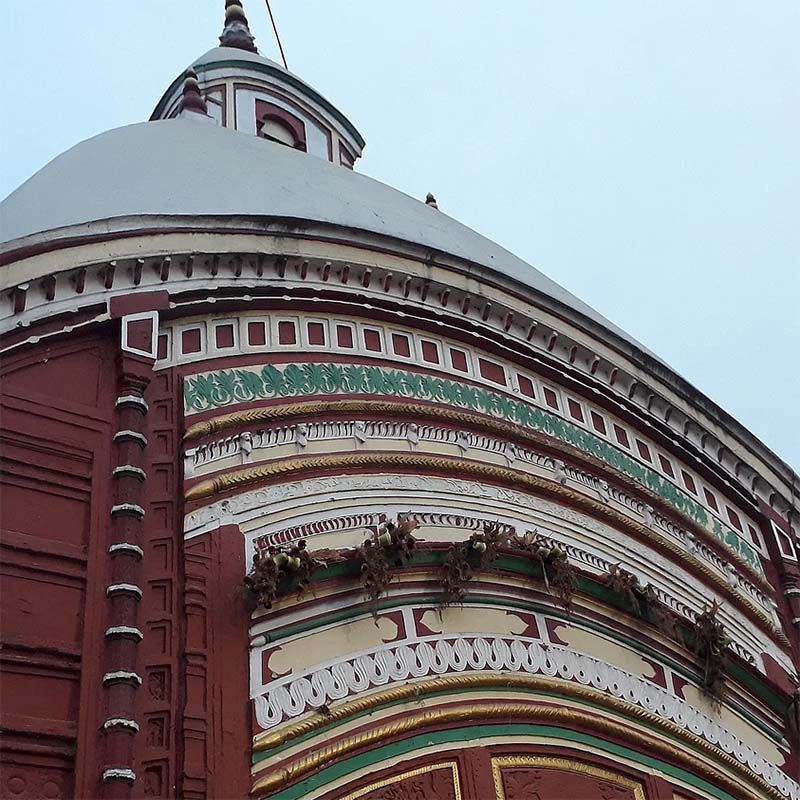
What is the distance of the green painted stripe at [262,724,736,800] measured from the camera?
5469 mm

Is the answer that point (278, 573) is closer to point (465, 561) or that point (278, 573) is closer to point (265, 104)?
point (465, 561)

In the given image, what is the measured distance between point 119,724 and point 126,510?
3.64ft

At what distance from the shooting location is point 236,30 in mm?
17281

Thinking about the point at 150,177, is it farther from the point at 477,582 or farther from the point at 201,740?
the point at 201,740

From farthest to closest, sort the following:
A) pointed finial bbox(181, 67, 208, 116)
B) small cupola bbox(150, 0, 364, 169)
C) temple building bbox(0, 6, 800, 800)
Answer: small cupola bbox(150, 0, 364, 169), pointed finial bbox(181, 67, 208, 116), temple building bbox(0, 6, 800, 800)

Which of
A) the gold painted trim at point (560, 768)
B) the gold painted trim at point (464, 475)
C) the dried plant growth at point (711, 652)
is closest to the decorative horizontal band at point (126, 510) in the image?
the gold painted trim at point (464, 475)

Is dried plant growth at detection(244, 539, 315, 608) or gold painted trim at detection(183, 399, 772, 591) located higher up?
gold painted trim at detection(183, 399, 772, 591)

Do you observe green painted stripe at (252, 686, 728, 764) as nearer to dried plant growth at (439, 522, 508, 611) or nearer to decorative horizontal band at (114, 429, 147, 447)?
dried plant growth at (439, 522, 508, 611)

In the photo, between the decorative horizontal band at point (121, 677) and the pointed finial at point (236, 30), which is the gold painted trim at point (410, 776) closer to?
the decorative horizontal band at point (121, 677)

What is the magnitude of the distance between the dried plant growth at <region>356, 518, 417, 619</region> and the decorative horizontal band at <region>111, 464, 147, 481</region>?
1204 mm

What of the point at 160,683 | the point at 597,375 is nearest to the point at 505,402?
the point at 597,375

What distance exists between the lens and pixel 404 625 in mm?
6277

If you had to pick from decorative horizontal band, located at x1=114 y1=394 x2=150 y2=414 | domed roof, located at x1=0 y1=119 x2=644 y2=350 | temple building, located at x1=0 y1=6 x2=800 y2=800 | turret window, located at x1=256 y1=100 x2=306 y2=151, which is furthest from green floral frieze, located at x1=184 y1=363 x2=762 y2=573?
turret window, located at x1=256 y1=100 x2=306 y2=151

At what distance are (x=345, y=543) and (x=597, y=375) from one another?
2.96 meters
